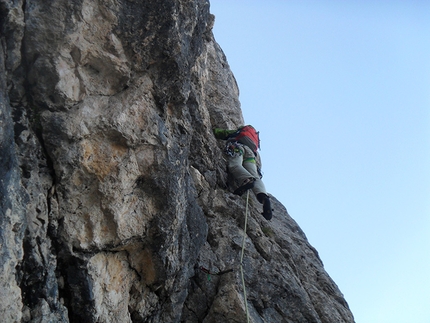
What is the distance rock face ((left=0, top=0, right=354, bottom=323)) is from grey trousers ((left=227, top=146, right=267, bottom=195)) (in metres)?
2.00

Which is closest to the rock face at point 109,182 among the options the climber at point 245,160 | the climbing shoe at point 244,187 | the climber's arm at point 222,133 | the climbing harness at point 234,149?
the climbing shoe at point 244,187

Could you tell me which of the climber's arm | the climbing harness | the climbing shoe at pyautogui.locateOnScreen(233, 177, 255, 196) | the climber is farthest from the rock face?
the climber's arm

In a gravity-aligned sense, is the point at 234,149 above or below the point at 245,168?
above

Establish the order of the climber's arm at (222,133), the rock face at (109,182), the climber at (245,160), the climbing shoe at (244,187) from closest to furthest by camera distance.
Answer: the rock face at (109,182)
the climbing shoe at (244,187)
the climber at (245,160)
the climber's arm at (222,133)

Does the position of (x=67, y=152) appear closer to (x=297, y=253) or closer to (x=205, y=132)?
(x=205, y=132)

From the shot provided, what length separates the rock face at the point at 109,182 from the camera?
19.8 ft

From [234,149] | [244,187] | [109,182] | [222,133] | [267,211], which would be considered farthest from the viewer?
[222,133]

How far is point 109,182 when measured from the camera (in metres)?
6.93

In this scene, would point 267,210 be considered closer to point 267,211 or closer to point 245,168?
point 267,211

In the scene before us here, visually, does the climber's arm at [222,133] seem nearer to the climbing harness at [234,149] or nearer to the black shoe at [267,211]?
the climbing harness at [234,149]

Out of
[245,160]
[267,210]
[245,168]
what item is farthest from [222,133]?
[267,210]

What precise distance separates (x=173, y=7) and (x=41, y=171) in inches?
139

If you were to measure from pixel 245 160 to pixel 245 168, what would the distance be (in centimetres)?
24

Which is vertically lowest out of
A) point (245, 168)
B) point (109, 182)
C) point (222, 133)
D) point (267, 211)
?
point (109, 182)
